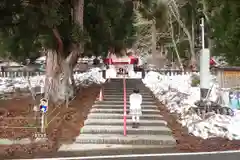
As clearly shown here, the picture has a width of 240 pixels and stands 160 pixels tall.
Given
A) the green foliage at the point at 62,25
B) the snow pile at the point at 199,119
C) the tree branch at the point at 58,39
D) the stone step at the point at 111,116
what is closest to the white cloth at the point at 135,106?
the stone step at the point at 111,116

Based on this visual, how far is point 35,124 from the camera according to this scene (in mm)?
11766

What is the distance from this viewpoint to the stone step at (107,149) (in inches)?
371

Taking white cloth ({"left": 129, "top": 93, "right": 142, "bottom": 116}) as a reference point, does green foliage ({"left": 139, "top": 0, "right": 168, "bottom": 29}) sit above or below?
above

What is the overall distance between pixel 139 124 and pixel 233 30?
7597mm

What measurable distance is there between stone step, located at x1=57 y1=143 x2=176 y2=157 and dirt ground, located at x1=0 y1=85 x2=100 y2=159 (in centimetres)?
39

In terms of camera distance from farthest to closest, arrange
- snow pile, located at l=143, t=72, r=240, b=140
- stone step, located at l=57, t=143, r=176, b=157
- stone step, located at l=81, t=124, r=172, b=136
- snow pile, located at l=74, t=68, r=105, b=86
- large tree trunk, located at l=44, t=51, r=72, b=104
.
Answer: snow pile, located at l=74, t=68, r=105, b=86 < large tree trunk, located at l=44, t=51, r=72, b=104 < stone step, located at l=81, t=124, r=172, b=136 < snow pile, located at l=143, t=72, r=240, b=140 < stone step, located at l=57, t=143, r=176, b=157

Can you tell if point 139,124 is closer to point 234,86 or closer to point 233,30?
point 234,86

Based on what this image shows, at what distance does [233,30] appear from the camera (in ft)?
54.8

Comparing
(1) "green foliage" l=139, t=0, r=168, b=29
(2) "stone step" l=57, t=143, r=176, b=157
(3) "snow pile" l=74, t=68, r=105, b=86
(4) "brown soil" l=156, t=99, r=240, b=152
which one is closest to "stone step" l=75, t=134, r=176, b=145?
(2) "stone step" l=57, t=143, r=176, b=157

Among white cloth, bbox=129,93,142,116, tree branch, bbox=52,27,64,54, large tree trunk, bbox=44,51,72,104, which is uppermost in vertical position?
tree branch, bbox=52,27,64,54

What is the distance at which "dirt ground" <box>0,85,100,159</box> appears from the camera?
968 cm

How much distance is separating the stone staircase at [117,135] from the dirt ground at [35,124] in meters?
0.41

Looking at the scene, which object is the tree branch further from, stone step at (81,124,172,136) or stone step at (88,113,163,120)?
stone step at (81,124,172,136)

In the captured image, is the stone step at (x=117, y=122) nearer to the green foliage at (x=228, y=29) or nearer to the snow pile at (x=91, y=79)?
the green foliage at (x=228, y=29)
